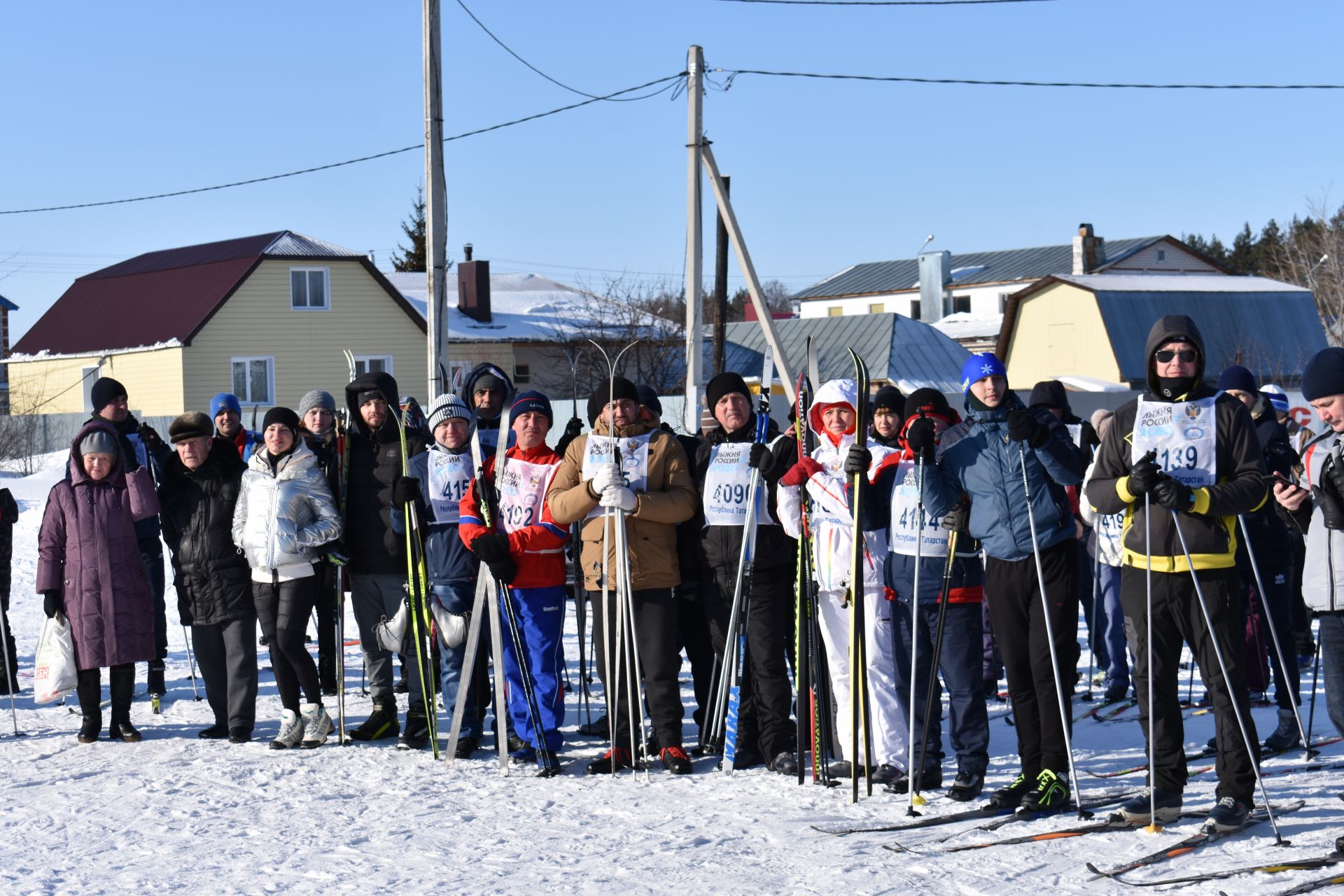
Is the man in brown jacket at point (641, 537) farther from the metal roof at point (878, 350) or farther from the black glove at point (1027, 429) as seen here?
the metal roof at point (878, 350)

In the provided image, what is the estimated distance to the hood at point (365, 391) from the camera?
7.11 meters

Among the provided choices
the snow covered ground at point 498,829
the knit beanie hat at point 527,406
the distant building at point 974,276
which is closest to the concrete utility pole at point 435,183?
the knit beanie hat at point 527,406

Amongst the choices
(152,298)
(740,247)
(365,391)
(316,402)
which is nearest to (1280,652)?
(365,391)

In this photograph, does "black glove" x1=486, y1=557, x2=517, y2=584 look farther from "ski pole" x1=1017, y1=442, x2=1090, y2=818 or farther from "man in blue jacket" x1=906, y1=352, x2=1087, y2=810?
"ski pole" x1=1017, y1=442, x2=1090, y2=818

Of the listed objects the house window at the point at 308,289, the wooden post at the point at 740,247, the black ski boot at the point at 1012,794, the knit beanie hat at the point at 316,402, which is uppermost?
the house window at the point at 308,289

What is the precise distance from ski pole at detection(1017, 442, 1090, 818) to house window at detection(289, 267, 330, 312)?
3303 cm

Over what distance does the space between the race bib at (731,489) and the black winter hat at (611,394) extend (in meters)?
0.50

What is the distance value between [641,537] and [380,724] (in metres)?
1.89

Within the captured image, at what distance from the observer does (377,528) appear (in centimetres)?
697

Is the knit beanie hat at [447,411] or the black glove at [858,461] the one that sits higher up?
the knit beanie hat at [447,411]

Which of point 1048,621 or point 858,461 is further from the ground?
point 858,461

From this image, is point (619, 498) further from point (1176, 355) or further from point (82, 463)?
point (82, 463)

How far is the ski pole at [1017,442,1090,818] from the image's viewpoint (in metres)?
5.16

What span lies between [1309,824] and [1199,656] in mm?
768
